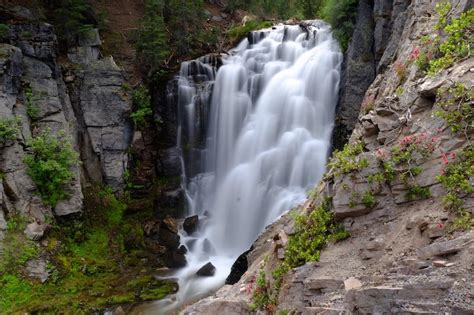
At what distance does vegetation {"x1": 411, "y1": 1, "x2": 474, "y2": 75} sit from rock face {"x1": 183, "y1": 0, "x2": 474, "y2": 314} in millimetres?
203

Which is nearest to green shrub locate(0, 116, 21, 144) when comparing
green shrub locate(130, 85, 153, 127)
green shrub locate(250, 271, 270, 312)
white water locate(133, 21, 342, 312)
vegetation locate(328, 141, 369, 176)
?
green shrub locate(130, 85, 153, 127)

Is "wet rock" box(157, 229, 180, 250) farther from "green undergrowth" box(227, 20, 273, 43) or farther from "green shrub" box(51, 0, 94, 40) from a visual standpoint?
"green undergrowth" box(227, 20, 273, 43)

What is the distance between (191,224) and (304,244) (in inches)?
409

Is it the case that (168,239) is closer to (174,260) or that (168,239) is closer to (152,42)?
(174,260)

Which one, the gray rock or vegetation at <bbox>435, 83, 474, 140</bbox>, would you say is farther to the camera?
vegetation at <bbox>435, 83, 474, 140</bbox>

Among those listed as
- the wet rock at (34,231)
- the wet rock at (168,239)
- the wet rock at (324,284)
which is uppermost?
the wet rock at (324,284)

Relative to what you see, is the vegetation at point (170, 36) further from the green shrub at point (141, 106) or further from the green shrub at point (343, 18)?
the green shrub at point (343, 18)

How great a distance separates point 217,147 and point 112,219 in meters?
5.83

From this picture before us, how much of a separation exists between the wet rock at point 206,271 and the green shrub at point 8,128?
8156 mm

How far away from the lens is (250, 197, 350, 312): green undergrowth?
7.00 m

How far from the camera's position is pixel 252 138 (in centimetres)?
1847

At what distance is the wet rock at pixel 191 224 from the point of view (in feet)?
56.2

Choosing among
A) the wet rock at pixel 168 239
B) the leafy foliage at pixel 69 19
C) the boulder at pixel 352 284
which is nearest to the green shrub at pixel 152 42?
Result: the leafy foliage at pixel 69 19

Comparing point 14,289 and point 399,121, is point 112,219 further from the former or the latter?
point 399,121
